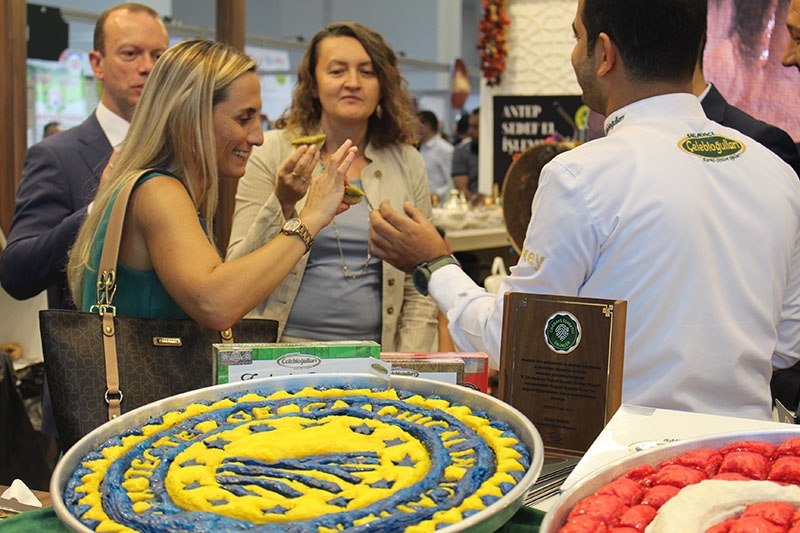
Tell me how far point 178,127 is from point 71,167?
0.74 metres

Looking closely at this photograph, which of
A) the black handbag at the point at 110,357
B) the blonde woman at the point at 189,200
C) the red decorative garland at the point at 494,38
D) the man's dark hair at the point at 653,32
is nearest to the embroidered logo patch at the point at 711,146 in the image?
the man's dark hair at the point at 653,32

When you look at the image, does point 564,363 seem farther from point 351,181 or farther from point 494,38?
point 494,38

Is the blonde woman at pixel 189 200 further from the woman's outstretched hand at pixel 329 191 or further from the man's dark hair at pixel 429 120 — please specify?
the man's dark hair at pixel 429 120

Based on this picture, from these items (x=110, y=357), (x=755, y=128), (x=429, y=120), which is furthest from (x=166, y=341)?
(x=429, y=120)

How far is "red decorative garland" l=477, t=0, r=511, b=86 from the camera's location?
23.9 feet

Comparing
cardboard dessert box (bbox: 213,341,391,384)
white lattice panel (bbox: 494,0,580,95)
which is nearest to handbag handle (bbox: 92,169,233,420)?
cardboard dessert box (bbox: 213,341,391,384)

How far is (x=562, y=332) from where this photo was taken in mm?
1231

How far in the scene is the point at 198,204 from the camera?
2.13 m

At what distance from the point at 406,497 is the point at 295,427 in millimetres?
271

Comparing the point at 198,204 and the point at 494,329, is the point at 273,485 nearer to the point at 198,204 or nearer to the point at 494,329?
the point at 494,329

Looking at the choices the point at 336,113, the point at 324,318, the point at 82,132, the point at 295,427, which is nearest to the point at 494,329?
the point at 295,427

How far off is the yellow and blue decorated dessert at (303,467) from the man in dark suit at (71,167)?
1520 mm

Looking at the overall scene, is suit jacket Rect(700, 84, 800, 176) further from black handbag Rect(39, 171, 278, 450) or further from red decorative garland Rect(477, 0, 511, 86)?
red decorative garland Rect(477, 0, 511, 86)

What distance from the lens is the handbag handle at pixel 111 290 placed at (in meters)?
1.85
